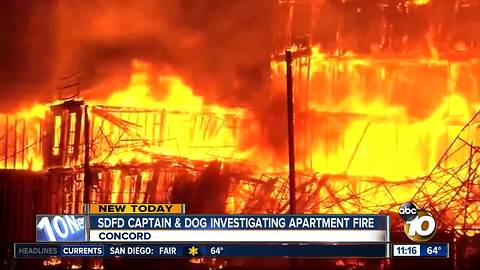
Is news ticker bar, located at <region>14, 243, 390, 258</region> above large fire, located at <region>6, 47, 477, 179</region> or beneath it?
beneath

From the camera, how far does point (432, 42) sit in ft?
12.6

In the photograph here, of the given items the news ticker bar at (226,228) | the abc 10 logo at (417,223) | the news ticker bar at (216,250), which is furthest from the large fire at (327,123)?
the news ticker bar at (216,250)

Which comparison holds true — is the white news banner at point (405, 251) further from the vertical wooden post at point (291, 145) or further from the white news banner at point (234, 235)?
the vertical wooden post at point (291, 145)

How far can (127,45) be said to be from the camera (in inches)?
154

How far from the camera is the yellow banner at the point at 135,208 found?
3721 millimetres

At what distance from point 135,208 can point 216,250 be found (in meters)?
0.49

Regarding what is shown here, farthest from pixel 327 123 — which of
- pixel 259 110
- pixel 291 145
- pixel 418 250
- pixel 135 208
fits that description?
pixel 135 208

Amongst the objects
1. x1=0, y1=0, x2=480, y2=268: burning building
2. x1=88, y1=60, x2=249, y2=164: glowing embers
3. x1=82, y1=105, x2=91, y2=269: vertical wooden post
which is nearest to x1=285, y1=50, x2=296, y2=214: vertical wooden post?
x1=0, y1=0, x2=480, y2=268: burning building

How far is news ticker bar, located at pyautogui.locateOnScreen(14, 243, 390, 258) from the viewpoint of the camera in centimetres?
368

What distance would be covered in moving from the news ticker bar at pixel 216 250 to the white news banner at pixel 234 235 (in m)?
0.03

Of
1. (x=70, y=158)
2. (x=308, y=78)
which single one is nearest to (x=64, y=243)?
(x=70, y=158)

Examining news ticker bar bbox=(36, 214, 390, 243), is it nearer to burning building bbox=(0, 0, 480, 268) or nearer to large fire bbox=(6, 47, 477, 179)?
burning building bbox=(0, 0, 480, 268)

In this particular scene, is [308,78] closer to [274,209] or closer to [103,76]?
[274,209]

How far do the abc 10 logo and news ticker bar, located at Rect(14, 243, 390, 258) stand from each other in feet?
0.50
